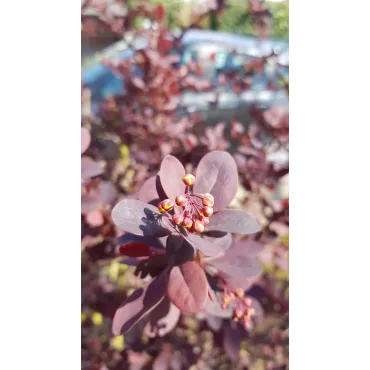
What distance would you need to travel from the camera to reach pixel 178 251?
0.56 metres

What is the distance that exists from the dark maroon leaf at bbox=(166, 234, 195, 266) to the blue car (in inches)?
39.4

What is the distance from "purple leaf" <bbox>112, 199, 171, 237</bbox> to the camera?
0.47 m

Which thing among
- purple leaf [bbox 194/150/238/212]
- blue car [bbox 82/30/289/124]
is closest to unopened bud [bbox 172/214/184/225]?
purple leaf [bbox 194/150/238/212]

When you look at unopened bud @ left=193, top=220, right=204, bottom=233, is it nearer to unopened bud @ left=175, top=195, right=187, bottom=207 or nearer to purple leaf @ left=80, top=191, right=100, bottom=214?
unopened bud @ left=175, top=195, right=187, bottom=207

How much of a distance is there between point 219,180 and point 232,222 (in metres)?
0.06

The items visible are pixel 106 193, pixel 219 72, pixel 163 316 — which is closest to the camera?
pixel 163 316

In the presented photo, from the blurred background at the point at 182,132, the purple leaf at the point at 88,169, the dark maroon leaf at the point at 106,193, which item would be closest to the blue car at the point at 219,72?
the blurred background at the point at 182,132

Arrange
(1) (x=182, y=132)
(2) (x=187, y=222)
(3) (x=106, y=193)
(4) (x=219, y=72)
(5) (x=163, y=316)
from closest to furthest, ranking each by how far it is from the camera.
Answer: (2) (x=187, y=222), (5) (x=163, y=316), (3) (x=106, y=193), (1) (x=182, y=132), (4) (x=219, y=72)

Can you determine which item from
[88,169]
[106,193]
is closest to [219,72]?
[106,193]

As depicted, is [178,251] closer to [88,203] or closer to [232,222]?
[232,222]
